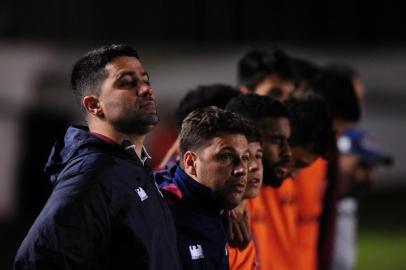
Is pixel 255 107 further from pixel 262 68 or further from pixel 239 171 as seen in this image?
pixel 262 68

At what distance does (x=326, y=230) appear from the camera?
513cm

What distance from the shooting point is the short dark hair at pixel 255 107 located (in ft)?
13.1

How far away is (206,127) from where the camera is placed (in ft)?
11.1

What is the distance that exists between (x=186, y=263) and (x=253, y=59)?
6.98 ft

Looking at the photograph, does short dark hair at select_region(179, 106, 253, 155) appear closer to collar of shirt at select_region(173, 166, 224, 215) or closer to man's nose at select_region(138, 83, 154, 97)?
collar of shirt at select_region(173, 166, 224, 215)

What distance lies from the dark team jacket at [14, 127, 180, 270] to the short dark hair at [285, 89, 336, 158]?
1478 millimetres

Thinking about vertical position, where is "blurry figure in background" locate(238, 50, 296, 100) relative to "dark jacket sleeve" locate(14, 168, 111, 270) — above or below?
below

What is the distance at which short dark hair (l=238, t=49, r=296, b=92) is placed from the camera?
4965 millimetres

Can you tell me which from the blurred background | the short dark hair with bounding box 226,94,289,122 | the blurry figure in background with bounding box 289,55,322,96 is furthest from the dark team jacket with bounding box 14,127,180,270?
the blurred background

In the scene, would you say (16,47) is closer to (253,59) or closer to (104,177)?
(253,59)

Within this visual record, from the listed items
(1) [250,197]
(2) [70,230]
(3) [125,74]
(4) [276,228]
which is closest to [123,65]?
(3) [125,74]

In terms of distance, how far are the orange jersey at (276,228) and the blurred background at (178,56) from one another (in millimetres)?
5494

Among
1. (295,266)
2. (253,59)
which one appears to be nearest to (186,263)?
(295,266)

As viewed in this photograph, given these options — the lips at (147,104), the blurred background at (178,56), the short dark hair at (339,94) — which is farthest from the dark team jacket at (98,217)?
the blurred background at (178,56)
